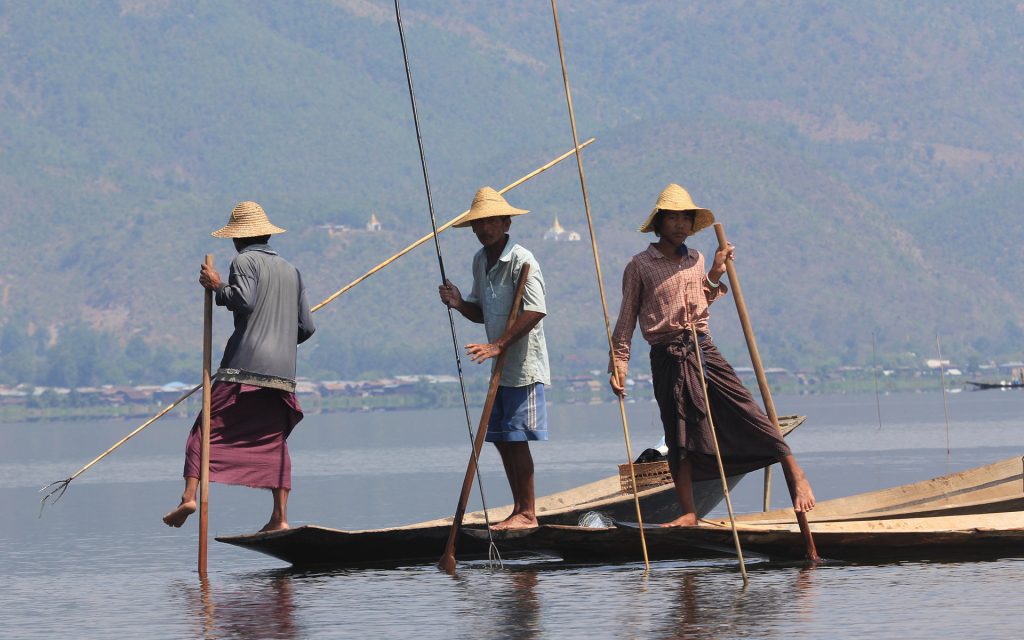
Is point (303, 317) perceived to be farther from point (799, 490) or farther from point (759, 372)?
point (799, 490)

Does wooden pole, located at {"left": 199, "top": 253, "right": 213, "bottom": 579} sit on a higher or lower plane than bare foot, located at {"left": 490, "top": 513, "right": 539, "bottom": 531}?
higher

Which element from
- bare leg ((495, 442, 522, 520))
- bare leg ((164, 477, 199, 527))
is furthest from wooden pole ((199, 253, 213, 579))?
bare leg ((495, 442, 522, 520))

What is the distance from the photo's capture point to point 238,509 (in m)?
25.0

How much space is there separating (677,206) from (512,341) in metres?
1.22

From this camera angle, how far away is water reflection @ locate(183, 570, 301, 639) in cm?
967

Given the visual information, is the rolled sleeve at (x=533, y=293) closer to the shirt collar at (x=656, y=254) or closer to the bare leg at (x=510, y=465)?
the shirt collar at (x=656, y=254)

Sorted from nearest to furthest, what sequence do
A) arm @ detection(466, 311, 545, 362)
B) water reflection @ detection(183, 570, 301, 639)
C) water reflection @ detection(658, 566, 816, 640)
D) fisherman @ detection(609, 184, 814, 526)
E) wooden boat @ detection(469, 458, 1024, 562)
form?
water reflection @ detection(658, 566, 816, 640) < water reflection @ detection(183, 570, 301, 639) < wooden boat @ detection(469, 458, 1024, 562) < fisherman @ detection(609, 184, 814, 526) < arm @ detection(466, 311, 545, 362)

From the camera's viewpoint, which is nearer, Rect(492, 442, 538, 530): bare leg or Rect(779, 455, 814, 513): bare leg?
Rect(779, 455, 814, 513): bare leg

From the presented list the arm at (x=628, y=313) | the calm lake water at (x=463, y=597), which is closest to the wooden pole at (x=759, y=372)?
the calm lake water at (x=463, y=597)

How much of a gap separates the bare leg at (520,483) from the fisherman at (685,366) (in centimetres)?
86

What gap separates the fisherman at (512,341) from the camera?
12.0 meters

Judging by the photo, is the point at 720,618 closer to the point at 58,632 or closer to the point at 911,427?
the point at 58,632

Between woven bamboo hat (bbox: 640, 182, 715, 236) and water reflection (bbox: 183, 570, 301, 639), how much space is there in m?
2.91

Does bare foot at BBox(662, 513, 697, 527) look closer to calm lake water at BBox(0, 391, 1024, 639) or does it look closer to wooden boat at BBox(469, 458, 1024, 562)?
wooden boat at BBox(469, 458, 1024, 562)
